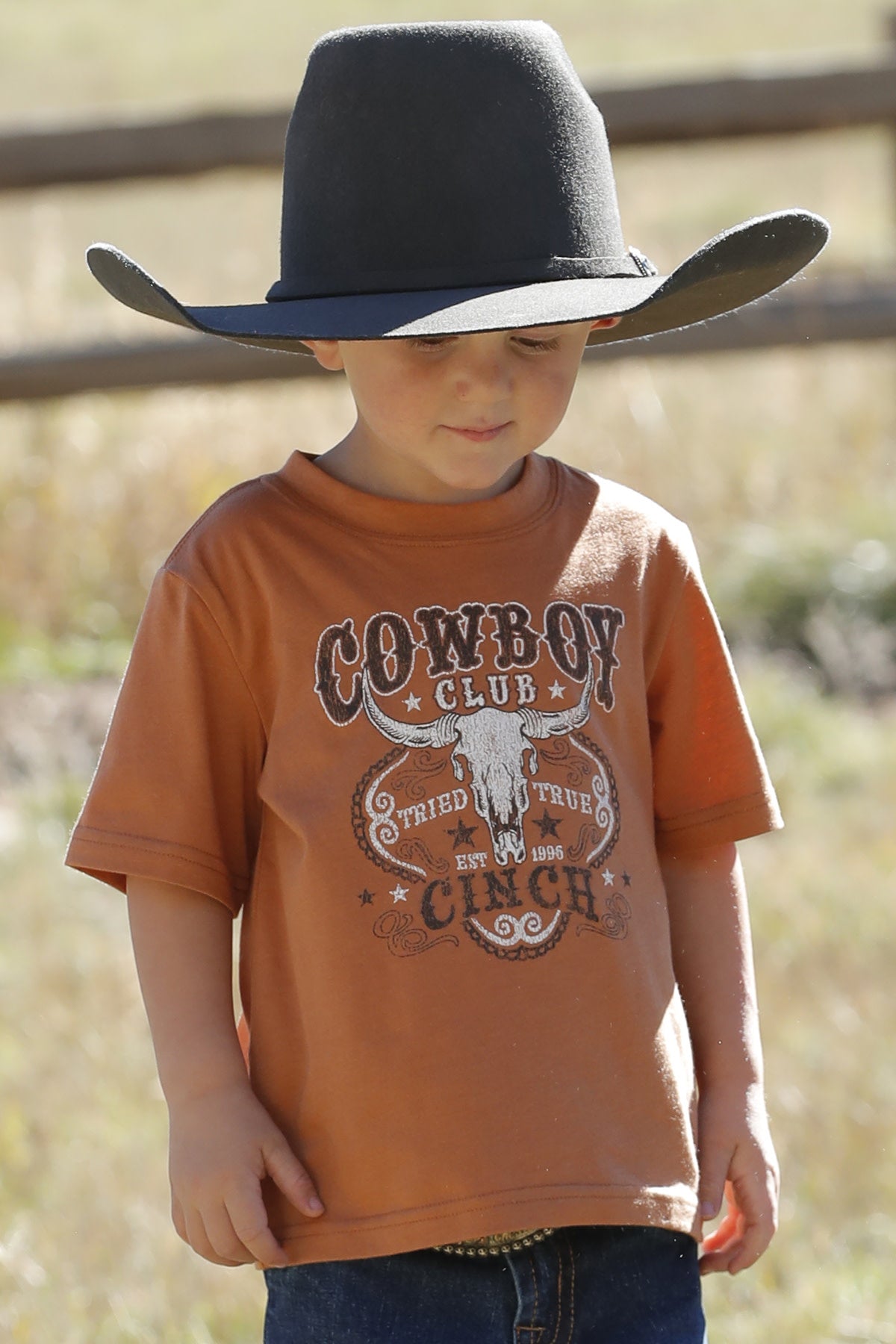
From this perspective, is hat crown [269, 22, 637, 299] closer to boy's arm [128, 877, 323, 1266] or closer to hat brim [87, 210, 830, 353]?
hat brim [87, 210, 830, 353]

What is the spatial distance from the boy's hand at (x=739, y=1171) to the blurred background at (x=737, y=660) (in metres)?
0.78

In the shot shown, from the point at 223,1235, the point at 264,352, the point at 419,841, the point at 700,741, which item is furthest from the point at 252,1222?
the point at 264,352

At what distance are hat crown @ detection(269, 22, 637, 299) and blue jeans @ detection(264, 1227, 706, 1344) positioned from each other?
885 millimetres

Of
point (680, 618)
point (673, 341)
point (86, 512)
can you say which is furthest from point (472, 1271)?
point (86, 512)

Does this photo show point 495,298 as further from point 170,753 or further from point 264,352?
point 264,352

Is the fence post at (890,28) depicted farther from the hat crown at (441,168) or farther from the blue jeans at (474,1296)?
the blue jeans at (474,1296)

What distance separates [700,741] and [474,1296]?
601 mm

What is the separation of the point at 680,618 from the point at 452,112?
570 millimetres

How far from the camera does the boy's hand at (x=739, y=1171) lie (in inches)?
72.7

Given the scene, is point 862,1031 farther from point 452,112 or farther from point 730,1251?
point 452,112

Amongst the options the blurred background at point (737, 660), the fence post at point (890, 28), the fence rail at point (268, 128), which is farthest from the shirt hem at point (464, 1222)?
the fence post at point (890, 28)

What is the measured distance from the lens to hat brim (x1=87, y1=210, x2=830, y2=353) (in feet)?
5.14

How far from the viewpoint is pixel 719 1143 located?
185 centimetres

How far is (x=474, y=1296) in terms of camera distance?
1695mm
